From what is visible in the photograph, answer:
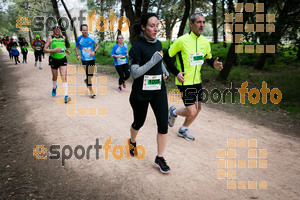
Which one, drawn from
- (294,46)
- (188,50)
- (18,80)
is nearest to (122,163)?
(188,50)

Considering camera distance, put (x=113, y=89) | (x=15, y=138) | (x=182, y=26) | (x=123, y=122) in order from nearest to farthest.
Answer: (x=15, y=138) → (x=123, y=122) → (x=113, y=89) → (x=182, y=26)

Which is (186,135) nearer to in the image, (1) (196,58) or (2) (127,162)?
(2) (127,162)

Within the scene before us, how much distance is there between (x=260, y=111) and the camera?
7434 millimetres

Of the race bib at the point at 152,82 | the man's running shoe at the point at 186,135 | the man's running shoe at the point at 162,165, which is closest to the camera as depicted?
the race bib at the point at 152,82

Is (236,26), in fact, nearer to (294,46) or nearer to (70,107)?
(294,46)

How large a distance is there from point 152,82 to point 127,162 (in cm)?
157

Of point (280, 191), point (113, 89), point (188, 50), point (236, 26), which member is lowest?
point (280, 191)

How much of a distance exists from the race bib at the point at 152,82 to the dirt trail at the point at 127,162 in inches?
55.9

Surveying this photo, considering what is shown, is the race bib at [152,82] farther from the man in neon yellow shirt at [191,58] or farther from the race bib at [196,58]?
the race bib at [196,58]

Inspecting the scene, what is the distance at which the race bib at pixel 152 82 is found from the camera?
3291mm

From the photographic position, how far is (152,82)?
3.33m

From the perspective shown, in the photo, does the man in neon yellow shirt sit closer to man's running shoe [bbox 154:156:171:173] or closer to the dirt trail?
the dirt trail

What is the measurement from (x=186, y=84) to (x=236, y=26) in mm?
7575

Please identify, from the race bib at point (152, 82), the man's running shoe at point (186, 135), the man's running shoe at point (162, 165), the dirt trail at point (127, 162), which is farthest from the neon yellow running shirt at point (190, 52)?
the man's running shoe at point (162, 165)
